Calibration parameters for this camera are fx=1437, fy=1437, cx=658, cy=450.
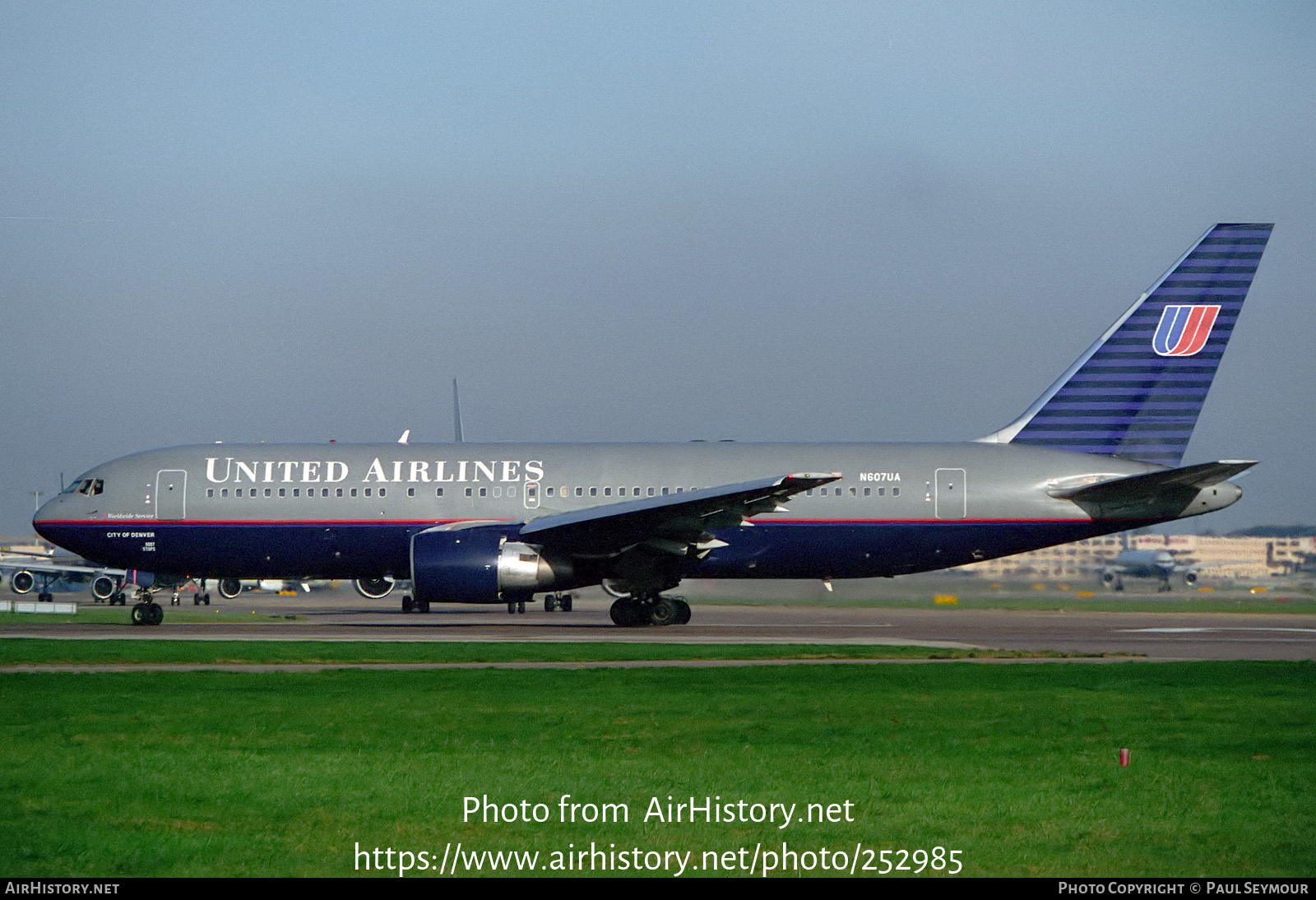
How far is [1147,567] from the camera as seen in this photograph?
6294cm

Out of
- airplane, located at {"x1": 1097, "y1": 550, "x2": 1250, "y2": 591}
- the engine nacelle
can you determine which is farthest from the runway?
airplane, located at {"x1": 1097, "y1": 550, "x2": 1250, "y2": 591}

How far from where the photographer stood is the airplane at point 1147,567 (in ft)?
191

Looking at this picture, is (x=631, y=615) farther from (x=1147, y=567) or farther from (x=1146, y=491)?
(x=1147, y=567)

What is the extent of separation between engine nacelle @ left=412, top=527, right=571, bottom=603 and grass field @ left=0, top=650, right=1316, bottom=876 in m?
10.3

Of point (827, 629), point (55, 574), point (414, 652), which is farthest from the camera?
point (55, 574)

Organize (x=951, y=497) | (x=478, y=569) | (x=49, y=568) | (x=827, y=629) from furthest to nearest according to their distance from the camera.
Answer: (x=49, y=568), (x=951, y=497), (x=827, y=629), (x=478, y=569)

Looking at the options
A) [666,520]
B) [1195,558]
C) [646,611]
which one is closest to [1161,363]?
[666,520]

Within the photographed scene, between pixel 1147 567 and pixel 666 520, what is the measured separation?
4092 centimetres

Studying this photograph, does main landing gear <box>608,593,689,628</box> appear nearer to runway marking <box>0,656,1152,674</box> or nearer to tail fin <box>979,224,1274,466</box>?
tail fin <box>979,224,1274,466</box>

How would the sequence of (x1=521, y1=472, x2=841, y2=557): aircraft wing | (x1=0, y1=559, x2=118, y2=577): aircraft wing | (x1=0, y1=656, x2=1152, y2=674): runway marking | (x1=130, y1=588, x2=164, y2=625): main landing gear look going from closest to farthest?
(x1=0, y1=656, x2=1152, y2=674): runway marking
(x1=521, y1=472, x2=841, y2=557): aircraft wing
(x1=130, y1=588, x2=164, y2=625): main landing gear
(x1=0, y1=559, x2=118, y2=577): aircraft wing

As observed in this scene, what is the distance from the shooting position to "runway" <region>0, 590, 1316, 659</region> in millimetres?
24094

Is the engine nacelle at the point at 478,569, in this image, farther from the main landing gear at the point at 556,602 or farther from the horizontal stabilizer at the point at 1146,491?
the main landing gear at the point at 556,602

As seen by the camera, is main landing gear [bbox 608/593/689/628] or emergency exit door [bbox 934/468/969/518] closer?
emergency exit door [bbox 934/468/969/518]

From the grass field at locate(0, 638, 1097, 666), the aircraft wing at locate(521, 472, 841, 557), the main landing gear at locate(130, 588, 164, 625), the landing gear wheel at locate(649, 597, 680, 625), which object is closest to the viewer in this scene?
the grass field at locate(0, 638, 1097, 666)
